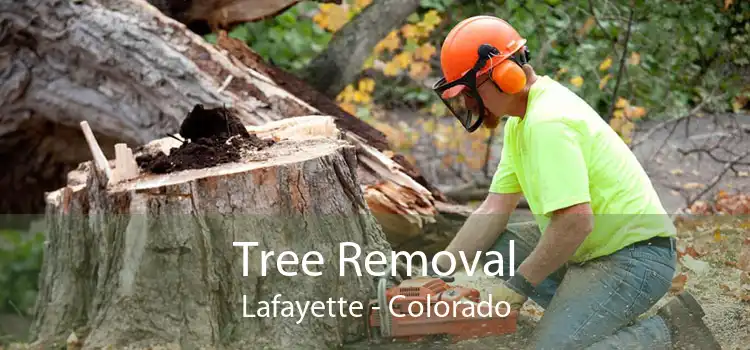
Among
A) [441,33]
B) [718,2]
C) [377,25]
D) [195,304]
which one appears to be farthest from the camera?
[441,33]

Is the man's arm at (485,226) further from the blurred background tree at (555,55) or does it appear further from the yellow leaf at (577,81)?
the yellow leaf at (577,81)

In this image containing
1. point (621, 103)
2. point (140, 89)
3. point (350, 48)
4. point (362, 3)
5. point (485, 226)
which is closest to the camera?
point (485, 226)

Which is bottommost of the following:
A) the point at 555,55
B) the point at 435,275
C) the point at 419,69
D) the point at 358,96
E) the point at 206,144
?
the point at 435,275

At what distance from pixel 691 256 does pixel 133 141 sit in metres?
2.95

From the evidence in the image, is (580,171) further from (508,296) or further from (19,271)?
(19,271)

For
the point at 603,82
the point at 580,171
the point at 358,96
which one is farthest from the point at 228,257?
the point at 603,82

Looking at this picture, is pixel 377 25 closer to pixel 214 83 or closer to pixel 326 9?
pixel 326 9

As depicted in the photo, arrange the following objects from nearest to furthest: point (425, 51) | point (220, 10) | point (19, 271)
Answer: point (19, 271) < point (220, 10) < point (425, 51)

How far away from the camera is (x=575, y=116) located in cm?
255

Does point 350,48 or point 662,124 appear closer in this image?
point 350,48

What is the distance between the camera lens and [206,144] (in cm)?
331

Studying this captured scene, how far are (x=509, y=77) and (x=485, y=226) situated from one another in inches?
28.9

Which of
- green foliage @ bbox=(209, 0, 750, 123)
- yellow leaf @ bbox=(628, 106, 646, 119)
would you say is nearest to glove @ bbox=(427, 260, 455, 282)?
green foliage @ bbox=(209, 0, 750, 123)

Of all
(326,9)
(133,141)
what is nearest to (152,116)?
(133,141)
